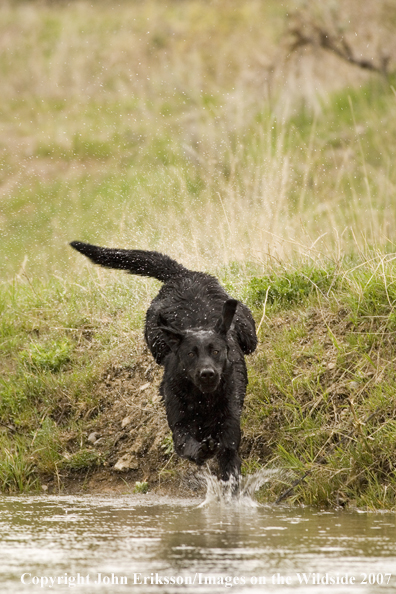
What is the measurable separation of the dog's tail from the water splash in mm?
1435

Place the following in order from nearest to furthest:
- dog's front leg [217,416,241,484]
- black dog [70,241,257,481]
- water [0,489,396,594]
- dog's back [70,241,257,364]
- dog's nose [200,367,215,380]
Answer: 1. water [0,489,396,594]
2. dog's nose [200,367,215,380]
3. black dog [70,241,257,481]
4. dog's front leg [217,416,241,484]
5. dog's back [70,241,257,364]

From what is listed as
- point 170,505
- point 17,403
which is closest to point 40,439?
point 17,403

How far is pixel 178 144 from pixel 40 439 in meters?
7.81

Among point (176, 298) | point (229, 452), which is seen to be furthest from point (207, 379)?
point (176, 298)

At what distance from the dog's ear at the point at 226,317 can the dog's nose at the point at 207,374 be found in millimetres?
374

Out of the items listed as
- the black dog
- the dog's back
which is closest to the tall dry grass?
the dog's back

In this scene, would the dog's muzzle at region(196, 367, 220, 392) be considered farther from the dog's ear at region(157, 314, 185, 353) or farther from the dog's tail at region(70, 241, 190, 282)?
the dog's tail at region(70, 241, 190, 282)

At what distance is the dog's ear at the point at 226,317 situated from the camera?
199 inches

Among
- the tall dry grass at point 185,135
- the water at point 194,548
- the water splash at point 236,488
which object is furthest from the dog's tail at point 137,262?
the water at point 194,548

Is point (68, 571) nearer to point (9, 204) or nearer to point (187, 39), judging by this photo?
point (9, 204)

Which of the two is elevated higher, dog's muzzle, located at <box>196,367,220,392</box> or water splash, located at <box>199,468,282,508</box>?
dog's muzzle, located at <box>196,367,220,392</box>

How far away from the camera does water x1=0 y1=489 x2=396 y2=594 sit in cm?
322

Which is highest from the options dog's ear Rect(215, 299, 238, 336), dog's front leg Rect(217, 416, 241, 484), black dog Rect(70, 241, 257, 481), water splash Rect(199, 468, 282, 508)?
dog's ear Rect(215, 299, 238, 336)

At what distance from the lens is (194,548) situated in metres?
3.76
